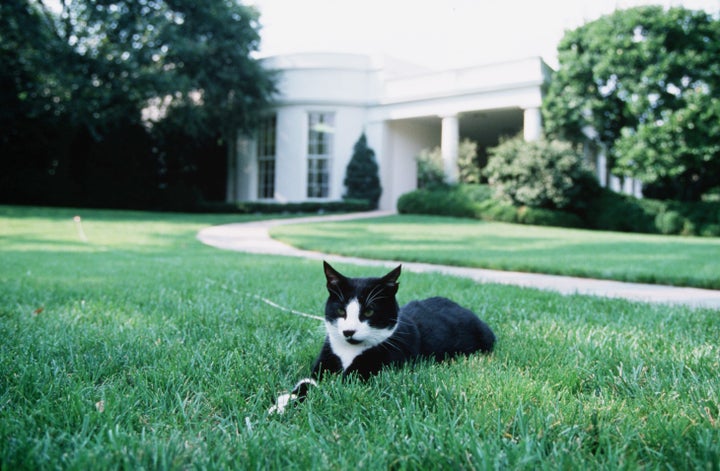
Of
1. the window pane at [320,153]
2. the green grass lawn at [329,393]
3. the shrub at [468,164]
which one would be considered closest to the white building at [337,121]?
the window pane at [320,153]

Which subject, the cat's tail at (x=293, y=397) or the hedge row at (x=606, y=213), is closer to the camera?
the cat's tail at (x=293, y=397)

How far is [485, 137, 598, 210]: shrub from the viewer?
15.4 meters

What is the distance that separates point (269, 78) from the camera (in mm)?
20859

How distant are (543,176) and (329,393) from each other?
14854mm

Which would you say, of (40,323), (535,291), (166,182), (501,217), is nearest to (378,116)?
(501,217)

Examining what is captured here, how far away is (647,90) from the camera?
15.9m

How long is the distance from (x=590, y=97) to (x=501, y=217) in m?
5.18

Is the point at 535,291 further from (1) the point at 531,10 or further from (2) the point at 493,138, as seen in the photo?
(2) the point at 493,138

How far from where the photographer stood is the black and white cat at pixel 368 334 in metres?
2.01

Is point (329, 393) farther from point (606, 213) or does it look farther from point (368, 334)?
point (606, 213)

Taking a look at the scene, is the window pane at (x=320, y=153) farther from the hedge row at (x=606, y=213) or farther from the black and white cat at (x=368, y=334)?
the black and white cat at (x=368, y=334)

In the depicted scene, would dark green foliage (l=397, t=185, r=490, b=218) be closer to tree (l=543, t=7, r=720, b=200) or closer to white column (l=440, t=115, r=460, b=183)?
white column (l=440, t=115, r=460, b=183)

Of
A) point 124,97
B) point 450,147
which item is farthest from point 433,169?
point 124,97

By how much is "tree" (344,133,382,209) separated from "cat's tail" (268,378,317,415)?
731 inches
